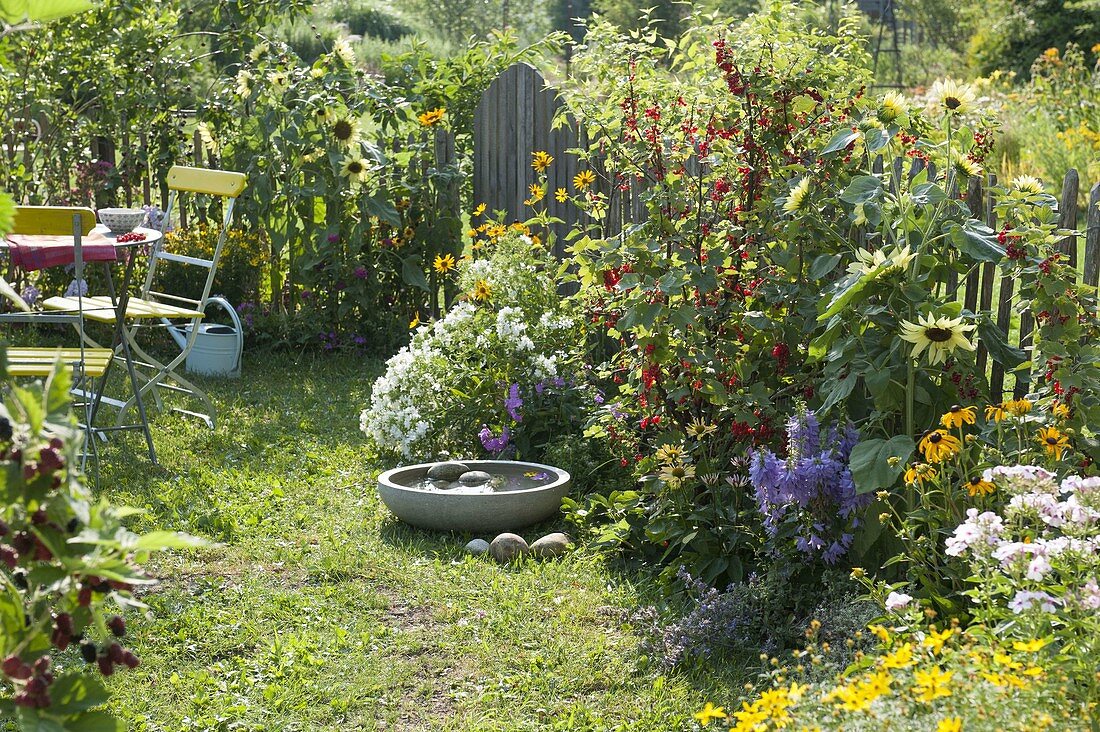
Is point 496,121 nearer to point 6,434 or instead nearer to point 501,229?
point 501,229

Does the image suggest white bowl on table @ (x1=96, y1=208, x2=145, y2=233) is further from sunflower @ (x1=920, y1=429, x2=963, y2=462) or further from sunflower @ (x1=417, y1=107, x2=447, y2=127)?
sunflower @ (x1=920, y1=429, x2=963, y2=462)

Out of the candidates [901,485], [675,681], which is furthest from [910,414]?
[675,681]

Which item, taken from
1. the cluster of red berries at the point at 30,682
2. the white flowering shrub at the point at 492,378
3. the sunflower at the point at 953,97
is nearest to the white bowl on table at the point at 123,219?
the white flowering shrub at the point at 492,378

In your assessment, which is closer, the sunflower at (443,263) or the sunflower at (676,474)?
the sunflower at (676,474)

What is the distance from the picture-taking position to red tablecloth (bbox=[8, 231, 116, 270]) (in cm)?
436

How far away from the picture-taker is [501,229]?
17.5ft

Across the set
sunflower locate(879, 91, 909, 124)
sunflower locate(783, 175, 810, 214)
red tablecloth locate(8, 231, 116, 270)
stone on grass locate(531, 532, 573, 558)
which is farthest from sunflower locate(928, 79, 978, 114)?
red tablecloth locate(8, 231, 116, 270)

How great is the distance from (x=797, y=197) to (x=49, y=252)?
9.27ft

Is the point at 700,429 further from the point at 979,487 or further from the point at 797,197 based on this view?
the point at 979,487

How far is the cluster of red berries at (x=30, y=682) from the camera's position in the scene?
126 centimetres

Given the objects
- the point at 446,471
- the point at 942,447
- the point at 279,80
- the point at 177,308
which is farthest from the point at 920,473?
the point at 279,80

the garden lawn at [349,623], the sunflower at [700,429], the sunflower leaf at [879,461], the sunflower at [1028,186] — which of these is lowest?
the garden lawn at [349,623]

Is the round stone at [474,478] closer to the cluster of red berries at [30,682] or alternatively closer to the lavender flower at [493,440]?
the lavender flower at [493,440]

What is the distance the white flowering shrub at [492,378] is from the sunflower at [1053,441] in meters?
2.14
